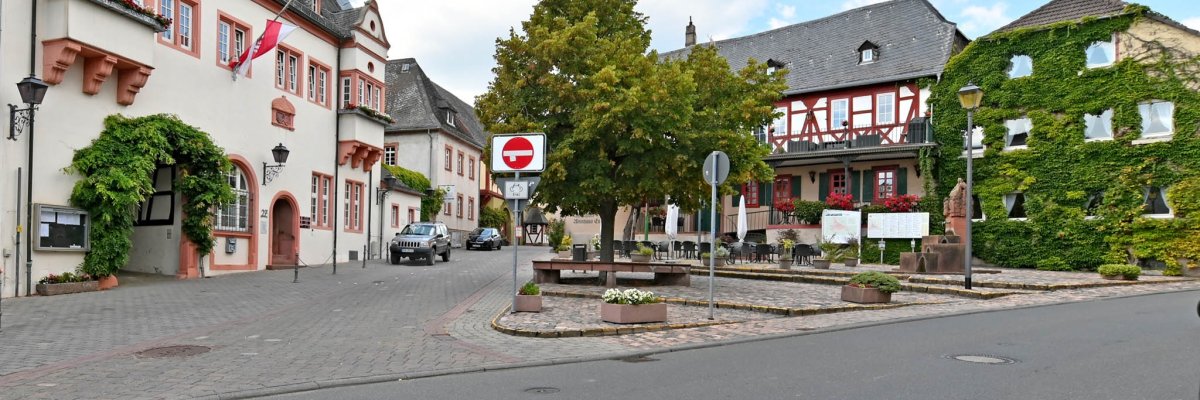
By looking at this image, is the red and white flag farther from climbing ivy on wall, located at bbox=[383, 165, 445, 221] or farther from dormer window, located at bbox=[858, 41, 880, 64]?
dormer window, located at bbox=[858, 41, 880, 64]

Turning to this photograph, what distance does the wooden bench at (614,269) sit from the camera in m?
17.9

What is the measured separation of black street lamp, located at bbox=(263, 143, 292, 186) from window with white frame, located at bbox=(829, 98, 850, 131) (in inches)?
906

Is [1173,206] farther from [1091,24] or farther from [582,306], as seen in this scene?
[582,306]

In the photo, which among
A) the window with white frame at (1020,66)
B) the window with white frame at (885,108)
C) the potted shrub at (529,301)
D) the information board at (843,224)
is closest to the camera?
the potted shrub at (529,301)

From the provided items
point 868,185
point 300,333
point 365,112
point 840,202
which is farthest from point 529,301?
point 868,185

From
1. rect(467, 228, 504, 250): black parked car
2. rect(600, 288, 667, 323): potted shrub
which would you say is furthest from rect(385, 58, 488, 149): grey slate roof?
rect(600, 288, 667, 323): potted shrub

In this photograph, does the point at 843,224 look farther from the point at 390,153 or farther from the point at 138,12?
the point at 390,153

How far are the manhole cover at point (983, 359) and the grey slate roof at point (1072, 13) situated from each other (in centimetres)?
2523

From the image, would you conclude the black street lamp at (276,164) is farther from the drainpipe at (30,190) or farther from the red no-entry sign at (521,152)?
the red no-entry sign at (521,152)

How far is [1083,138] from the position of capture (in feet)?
95.1

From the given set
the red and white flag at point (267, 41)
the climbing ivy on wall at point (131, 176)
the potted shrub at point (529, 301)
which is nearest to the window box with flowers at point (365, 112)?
the red and white flag at point (267, 41)

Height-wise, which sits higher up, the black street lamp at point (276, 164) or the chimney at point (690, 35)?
the chimney at point (690, 35)

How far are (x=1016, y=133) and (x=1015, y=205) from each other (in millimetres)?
2727

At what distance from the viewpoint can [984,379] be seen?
733cm
